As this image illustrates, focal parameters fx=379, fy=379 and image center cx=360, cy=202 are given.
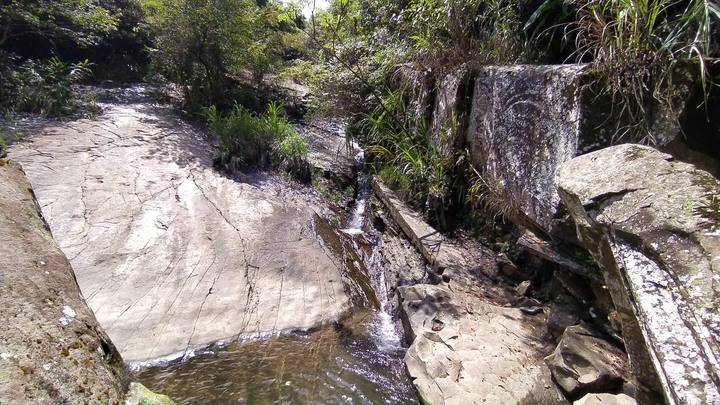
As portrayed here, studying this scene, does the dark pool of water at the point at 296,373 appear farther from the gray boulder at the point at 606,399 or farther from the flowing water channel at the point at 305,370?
the gray boulder at the point at 606,399

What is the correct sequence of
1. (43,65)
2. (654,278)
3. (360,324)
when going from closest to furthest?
(654,278) → (360,324) → (43,65)

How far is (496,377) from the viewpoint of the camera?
8.28ft

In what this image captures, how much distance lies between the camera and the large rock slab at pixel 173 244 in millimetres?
3227

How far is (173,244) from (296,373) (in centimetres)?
203

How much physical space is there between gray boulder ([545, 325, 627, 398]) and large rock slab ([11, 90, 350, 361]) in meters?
→ 1.91

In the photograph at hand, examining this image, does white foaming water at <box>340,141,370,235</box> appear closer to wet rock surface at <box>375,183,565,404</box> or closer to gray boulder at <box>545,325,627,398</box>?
wet rock surface at <box>375,183,565,404</box>

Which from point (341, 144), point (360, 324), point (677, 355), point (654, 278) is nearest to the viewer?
point (677, 355)

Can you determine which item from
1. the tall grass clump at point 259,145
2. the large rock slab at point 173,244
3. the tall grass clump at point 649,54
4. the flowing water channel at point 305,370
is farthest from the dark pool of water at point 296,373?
the tall grass clump at point 259,145

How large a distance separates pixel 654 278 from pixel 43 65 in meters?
9.45

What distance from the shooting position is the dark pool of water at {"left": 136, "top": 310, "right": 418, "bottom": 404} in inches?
103

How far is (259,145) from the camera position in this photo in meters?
6.41

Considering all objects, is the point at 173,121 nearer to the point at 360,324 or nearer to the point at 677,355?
the point at 360,324

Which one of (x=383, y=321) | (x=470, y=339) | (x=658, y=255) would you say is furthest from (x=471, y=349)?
(x=658, y=255)

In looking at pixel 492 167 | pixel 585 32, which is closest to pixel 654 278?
pixel 492 167
